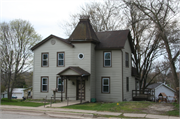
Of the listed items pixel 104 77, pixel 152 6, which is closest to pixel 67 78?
pixel 104 77

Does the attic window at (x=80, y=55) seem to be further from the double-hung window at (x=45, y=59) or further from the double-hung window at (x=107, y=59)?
the double-hung window at (x=45, y=59)

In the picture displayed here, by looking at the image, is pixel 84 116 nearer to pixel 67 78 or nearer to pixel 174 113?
pixel 174 113

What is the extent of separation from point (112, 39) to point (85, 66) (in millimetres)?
4671

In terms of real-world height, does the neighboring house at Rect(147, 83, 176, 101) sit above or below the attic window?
below

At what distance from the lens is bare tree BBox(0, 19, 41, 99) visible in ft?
97.5

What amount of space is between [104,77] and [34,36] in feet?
51.1

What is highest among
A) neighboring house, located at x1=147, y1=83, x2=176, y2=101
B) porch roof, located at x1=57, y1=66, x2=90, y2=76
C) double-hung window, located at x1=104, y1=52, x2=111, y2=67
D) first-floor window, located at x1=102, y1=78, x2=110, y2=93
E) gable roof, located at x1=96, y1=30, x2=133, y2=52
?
gable roof, located at x1=96, y1=30, x2=133, y2=52

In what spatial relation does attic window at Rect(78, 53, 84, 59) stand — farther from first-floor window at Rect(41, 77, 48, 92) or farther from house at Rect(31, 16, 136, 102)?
first-floor window at Rect(41, 77, 48, 92)

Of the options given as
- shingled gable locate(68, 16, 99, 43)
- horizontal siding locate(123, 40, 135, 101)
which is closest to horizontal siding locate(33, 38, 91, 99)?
shingled gable locate(68, 16, 99, 43)

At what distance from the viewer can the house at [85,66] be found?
20.8 meters

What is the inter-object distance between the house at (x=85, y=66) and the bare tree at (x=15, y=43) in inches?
350

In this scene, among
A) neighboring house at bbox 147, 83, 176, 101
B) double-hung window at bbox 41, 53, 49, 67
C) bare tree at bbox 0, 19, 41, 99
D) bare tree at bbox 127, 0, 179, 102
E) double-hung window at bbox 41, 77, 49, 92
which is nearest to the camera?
bare tree at bbox 127, 0, 179, 102

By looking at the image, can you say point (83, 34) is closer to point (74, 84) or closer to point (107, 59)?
point (107, 59)

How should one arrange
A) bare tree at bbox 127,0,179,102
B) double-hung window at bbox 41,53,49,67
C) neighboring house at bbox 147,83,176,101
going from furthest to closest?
neighboring house at bbox 147,83,176,101 < double-hung window at bbox 41,53,49,67 < bare tree at bbox 127,0,179,102
